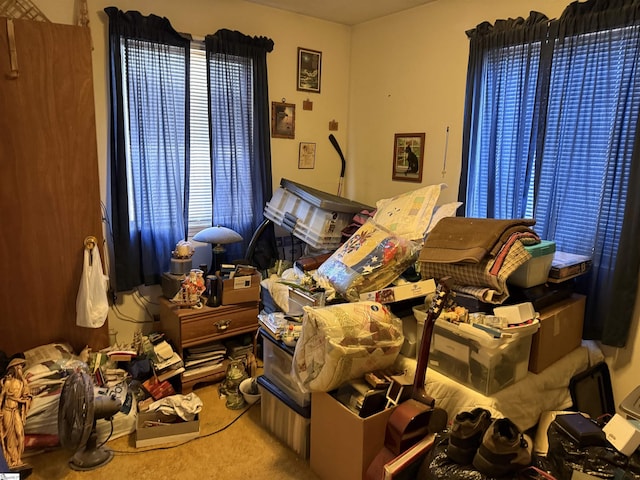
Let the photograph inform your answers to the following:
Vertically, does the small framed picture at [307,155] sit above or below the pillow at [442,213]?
above

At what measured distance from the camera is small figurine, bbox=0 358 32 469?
2.04 m

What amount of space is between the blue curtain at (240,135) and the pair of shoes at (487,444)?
7.00ft

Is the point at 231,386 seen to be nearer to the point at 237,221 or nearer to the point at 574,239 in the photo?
the point at 237,221

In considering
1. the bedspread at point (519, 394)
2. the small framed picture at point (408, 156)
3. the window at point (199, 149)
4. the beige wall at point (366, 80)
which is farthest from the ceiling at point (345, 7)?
the bedspread at point (519, 394)

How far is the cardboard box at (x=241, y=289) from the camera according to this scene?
286 cm

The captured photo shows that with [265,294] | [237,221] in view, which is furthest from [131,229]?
[265,294]

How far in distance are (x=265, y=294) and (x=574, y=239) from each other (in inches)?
73.2

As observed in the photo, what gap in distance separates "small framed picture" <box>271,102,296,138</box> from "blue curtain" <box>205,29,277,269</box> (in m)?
0.13

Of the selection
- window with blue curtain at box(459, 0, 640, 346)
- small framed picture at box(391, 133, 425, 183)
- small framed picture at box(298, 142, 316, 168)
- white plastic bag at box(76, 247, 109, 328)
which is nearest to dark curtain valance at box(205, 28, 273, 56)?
small framed picture at box(298, 142, 316, 168)

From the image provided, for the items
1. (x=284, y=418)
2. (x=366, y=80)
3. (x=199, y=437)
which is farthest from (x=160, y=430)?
(x=366, y=80)

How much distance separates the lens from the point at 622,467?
57.4 inches

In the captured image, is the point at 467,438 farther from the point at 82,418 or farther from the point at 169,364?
the point at 169,364

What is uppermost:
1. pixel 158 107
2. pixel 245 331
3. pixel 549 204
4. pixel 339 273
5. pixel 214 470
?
pixel 158 107

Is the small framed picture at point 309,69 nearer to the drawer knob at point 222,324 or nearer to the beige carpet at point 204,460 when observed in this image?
the drawer knob at point 222,324
